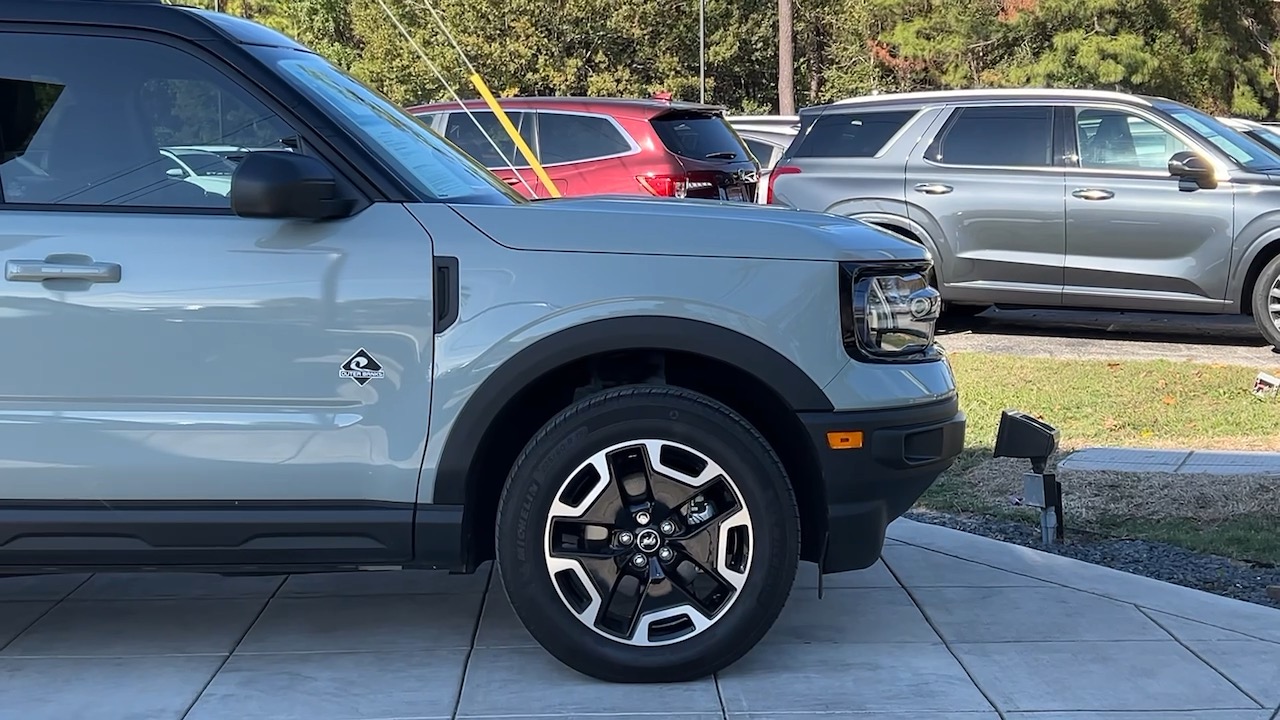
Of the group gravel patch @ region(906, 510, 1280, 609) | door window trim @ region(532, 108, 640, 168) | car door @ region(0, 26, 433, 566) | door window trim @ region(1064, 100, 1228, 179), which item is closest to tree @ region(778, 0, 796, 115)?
door window trim @ region(532, 108, 640, 168)

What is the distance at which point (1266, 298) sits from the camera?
9602mm

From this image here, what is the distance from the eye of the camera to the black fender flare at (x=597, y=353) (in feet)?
12.3

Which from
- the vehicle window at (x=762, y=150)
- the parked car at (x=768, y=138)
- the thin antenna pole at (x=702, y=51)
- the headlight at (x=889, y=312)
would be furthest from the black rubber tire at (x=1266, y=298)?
the thin antenna pole at (x=702, y=51)

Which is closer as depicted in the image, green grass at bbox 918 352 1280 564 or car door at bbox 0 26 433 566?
car door at bbox 0 26 433 566

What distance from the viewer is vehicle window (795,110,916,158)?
36.1ft

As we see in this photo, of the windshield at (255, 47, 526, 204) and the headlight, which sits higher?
the windshield at (255, 47, 526, 204)

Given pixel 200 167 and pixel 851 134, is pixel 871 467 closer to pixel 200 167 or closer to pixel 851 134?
pixel 200 167

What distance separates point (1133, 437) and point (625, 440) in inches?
170

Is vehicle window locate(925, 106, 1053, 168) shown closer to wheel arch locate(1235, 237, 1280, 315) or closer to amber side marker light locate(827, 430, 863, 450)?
wheel arch locate(1235, 237, 1280, 315)

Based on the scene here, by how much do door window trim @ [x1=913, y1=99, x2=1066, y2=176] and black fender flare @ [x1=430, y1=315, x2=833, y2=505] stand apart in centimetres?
713

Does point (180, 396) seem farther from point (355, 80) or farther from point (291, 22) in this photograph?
point (291, 22)

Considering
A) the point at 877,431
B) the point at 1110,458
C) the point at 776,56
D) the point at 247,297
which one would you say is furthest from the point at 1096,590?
the point at 776,56

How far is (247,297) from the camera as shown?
3711 millimetres

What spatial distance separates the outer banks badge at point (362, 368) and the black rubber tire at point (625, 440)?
18.5 inches
